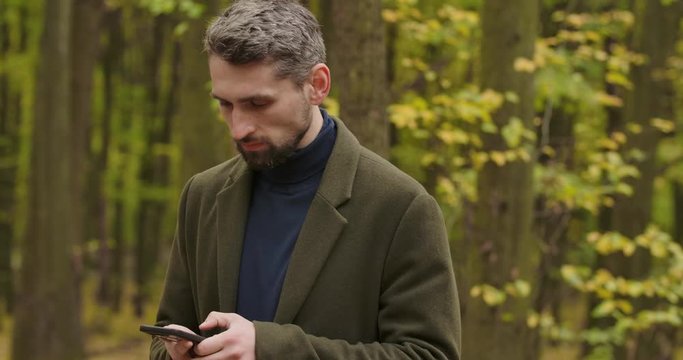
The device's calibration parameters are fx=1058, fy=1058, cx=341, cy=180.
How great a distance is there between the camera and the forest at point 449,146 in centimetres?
874

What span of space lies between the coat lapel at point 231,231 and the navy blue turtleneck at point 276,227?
0.02 meters

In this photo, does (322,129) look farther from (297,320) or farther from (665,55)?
(665,55)

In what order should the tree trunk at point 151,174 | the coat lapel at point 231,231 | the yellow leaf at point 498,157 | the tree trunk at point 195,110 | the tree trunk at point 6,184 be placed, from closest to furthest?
1. the coat lapel at point 231,231
2. the yellow leaf at point 498,157
3. the tree trunk at point 195,110
4. the tree trunk at point 6,184
5. the tree trunk at point 151,174

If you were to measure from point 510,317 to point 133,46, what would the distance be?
57.8ft

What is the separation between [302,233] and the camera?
2771 mm

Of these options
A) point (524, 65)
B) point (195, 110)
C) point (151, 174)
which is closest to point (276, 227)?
point (524, 65)

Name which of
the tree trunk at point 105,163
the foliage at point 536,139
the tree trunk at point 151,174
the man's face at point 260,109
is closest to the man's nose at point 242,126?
the man's face at point 260,109

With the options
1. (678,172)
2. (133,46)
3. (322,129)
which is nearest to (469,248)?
(322,129)

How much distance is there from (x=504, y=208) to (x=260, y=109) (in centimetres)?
641

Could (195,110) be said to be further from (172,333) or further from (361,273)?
(172,333)

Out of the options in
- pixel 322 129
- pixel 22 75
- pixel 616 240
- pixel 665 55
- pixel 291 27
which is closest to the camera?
pixel 291 27

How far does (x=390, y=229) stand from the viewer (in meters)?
2.73

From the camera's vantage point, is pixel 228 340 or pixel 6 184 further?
pixel 6 184

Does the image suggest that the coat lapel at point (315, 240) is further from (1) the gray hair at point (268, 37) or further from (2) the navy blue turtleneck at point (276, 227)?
(1) the gray hair at point (268, 37)
